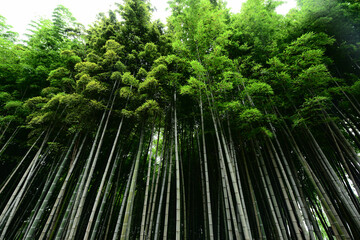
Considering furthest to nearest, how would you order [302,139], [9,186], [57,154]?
[9,186]
[57,154]
[302,139]

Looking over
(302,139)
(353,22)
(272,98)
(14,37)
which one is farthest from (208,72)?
(14,37)

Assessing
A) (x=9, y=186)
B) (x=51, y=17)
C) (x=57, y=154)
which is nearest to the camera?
(x=57, y=154)

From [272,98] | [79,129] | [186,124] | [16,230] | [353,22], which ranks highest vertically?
[353,22]

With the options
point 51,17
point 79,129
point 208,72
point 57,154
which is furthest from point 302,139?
point 51,17

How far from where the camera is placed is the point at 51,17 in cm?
557

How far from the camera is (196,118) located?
435 centimetres

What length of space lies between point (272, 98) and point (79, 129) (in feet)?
14.1

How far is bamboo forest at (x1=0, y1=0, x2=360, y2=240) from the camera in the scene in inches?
110

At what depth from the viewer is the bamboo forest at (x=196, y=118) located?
9.17 ft

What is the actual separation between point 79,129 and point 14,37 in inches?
225

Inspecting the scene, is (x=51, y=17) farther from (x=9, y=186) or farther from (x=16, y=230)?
(x=16, y=230)

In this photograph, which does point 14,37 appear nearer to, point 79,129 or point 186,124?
point 79,129

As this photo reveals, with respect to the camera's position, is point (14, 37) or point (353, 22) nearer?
point (353, 22)

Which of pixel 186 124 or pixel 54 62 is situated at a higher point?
pixel 54 62
